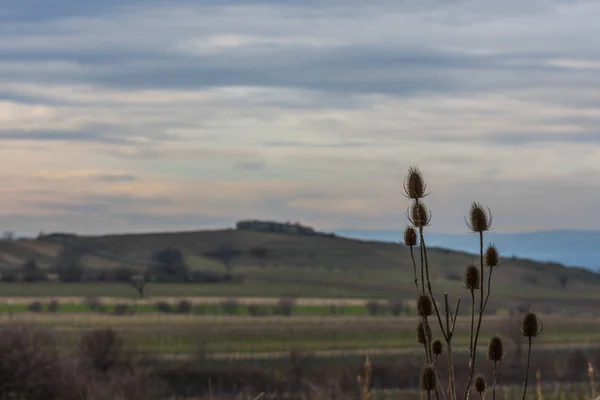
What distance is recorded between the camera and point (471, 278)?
4.61 meters

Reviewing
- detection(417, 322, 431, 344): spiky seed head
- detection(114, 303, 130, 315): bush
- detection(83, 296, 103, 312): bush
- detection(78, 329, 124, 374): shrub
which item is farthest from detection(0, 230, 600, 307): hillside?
detection(417, 322, 431, 344): spiky seed head

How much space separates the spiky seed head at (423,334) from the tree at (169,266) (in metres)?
146

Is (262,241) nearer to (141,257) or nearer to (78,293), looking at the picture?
(141,257)

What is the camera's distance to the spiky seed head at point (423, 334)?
451 centimetres

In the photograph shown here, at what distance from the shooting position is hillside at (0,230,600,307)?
14262 centimetres

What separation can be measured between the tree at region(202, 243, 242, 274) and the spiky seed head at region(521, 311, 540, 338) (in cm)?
15809

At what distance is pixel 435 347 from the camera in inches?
191

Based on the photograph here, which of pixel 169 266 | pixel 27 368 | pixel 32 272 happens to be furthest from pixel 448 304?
pixel 169 266

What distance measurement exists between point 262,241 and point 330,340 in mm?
81474

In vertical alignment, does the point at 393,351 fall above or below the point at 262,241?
below

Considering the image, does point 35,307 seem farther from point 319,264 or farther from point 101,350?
point 101,350

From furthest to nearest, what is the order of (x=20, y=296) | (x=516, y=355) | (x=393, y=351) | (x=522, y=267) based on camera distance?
(x=522, y=267) < (x=20, y=296) < (x=393, y=351) < (x=516, y=355)

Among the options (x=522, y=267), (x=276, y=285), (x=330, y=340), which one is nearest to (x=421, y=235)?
(x=330, y=340)

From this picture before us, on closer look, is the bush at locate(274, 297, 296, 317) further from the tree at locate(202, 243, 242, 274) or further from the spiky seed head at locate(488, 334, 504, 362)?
the spiky seed head at locate(488, 334, 504, 362)
